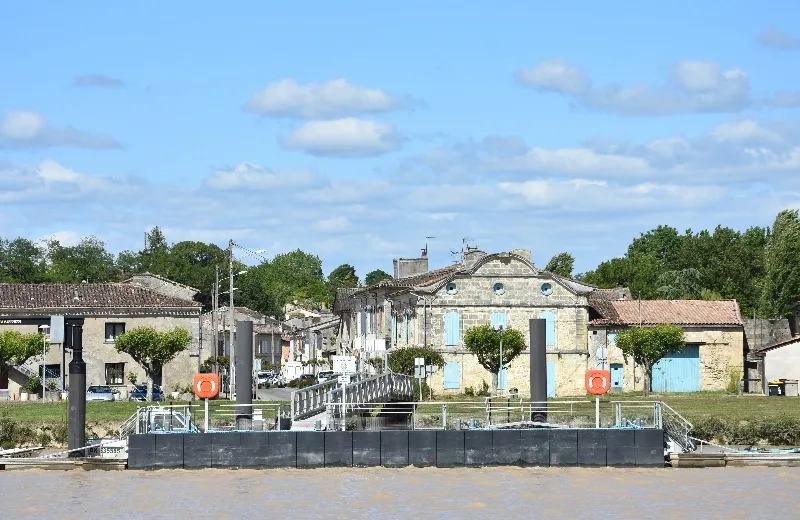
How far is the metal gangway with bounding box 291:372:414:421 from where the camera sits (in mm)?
48531

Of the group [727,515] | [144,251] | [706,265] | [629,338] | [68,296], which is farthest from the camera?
[144,251]

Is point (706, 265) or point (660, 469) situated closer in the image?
point (660, 469)

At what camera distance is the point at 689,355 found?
79812 mm

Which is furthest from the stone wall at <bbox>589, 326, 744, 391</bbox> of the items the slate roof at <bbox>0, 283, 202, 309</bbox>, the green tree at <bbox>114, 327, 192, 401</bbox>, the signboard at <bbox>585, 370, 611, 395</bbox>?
the signboard at <bbox>585, 370, 611, 395</bbox>

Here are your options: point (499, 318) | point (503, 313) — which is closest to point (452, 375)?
point (499, 318)

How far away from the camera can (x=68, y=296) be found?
83.5 m

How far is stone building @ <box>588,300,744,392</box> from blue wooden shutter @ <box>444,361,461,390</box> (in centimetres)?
806

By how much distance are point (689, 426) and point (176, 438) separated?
17.0m

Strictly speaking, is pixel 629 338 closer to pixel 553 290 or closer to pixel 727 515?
pixel 553 290

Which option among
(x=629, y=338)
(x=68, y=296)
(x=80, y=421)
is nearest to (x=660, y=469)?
(x=80, y=421)

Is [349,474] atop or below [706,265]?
below

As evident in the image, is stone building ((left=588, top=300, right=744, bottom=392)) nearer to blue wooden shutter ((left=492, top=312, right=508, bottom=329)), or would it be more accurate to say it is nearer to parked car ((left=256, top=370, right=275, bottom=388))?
blue wooden shutter ((left=492, top=312, right=508, bottom=329))

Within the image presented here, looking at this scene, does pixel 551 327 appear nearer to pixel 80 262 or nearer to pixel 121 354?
pixel 121 354

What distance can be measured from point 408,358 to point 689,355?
666 inches
